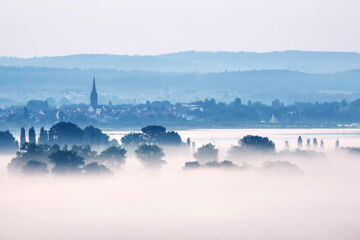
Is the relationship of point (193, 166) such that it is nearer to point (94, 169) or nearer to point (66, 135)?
point (94, 169)

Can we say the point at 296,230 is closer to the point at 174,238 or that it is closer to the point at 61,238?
the point at 174,238

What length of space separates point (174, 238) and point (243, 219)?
18383 mm

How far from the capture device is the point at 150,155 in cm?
15712

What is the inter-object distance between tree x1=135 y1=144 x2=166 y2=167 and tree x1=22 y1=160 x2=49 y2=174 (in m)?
17.7

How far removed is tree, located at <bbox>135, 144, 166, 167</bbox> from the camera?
156m

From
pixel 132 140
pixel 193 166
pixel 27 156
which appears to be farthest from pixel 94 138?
pixel 193 166

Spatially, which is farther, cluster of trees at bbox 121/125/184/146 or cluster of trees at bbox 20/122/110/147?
cluster of trees at bbox 20/122/110/147

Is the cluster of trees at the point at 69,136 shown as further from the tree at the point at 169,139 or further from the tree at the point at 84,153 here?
the tree at the point at 84,153

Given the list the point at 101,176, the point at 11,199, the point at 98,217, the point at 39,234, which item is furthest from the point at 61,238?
the point at 101,176

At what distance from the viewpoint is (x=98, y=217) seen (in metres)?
119

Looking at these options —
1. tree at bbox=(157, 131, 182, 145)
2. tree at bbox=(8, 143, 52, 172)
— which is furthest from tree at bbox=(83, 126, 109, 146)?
tree at bbox=(8, 143, 52, 172)

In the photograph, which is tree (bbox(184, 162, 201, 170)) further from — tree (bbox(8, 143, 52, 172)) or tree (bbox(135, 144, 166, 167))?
tree (bbox(8, 143, 52, 172))

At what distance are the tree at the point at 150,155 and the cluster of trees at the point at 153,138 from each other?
2929 centimetres

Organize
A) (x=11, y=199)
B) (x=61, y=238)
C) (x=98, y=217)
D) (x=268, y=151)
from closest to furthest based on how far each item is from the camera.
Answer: (x=61, y=238)
(x=98, y=217)
(x=11, y=199)
(x=268, y=151)
